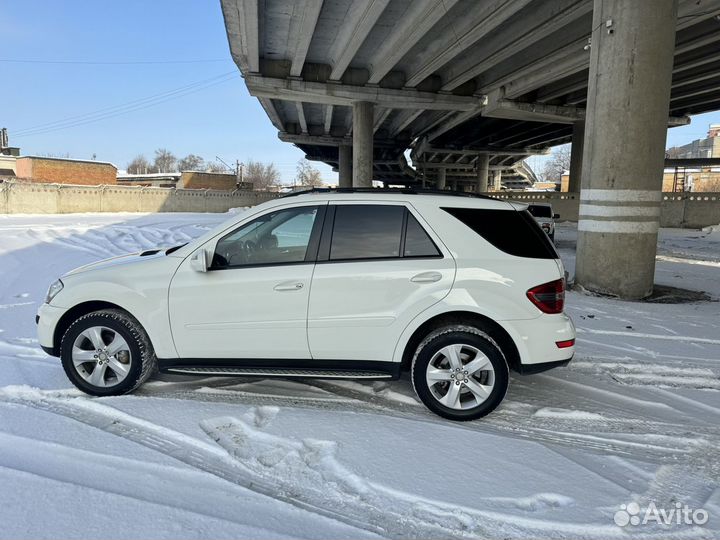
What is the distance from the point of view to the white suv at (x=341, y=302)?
12.6ft

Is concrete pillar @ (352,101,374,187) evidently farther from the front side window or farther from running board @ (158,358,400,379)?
running board @ (158,358,400,379)

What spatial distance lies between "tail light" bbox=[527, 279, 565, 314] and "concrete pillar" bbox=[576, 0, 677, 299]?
616 cm

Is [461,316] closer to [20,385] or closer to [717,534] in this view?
[717,534]

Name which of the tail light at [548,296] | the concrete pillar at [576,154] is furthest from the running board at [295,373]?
Result: the concrete pillar at [576,154]

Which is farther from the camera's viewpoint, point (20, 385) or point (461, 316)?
point (20, 385)

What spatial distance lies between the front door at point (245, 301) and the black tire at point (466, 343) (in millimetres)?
911

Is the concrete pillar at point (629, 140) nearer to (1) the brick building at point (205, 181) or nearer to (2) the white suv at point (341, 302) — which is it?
(2) the white suv at point (341, 302)

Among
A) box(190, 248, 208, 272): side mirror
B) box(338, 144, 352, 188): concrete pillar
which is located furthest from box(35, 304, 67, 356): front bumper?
box(338, 144, 352, 188): concrete pillar

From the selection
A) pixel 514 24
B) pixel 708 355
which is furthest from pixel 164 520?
pixel 514 24

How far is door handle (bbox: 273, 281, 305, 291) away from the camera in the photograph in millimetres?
3947

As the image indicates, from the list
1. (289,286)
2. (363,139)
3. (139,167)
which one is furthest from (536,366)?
(139,167)

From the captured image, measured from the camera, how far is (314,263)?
157 inches

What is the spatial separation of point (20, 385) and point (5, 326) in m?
2.37

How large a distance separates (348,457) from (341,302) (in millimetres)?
1169
